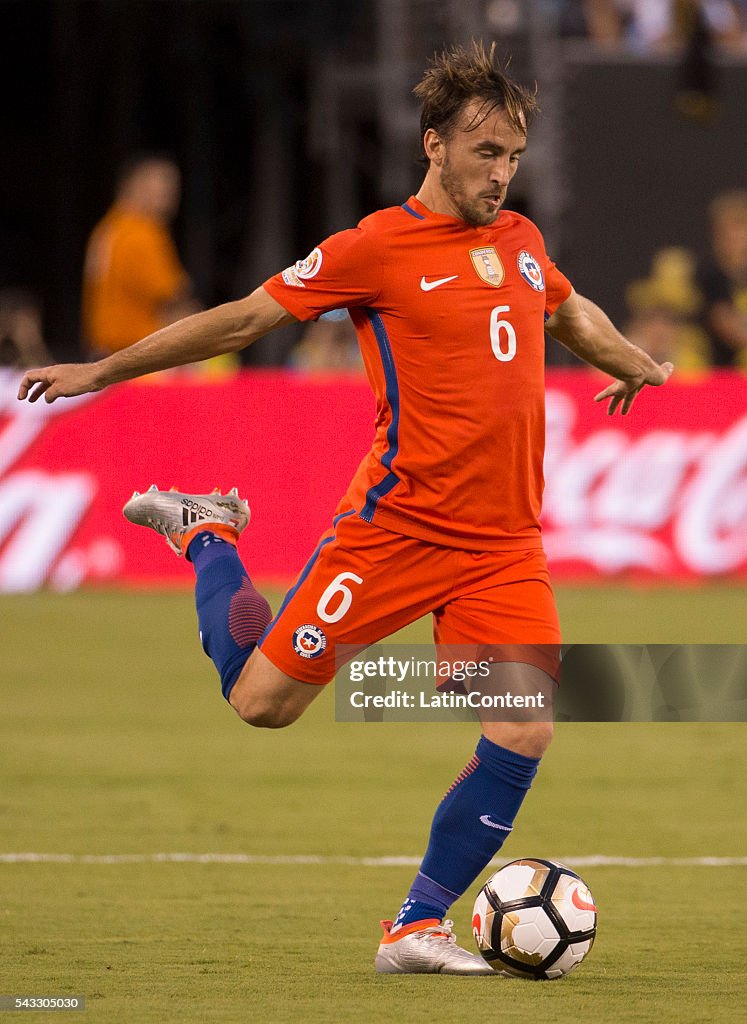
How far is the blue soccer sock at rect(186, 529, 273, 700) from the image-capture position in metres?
5.76

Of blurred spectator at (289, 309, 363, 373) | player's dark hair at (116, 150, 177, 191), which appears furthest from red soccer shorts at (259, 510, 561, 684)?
player's dark hair at (116, 150, 177, 191)

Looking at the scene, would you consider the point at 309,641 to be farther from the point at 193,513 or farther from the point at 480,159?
the point at 480,159

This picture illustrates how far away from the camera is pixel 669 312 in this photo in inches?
644

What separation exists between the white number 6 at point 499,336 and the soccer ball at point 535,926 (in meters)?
1.46

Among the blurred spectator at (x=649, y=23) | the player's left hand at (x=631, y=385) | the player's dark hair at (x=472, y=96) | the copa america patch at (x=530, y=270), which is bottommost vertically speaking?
the blurred spectator at (x=649, y=23)

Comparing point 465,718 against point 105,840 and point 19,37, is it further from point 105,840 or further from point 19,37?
point 19,37

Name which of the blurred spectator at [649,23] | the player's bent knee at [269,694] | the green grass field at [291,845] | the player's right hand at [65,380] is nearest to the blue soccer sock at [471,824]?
the green grass field at [291,845]

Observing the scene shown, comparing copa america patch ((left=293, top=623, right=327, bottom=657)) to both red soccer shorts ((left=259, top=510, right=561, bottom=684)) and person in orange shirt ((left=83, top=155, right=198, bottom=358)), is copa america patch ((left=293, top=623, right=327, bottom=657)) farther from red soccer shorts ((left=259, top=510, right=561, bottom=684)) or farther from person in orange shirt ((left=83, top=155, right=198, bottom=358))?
person in orange shirt ((left=83, top=155, right=198, bottom=358))

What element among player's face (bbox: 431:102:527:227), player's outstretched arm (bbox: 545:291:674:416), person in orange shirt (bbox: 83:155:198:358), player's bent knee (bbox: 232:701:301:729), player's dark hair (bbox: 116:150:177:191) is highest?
player's face (bbox: 431:102:527:227)

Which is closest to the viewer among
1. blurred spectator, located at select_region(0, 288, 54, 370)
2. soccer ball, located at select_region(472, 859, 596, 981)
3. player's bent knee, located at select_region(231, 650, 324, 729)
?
soccer ball, located at select_region(472, 859, 596, 981)

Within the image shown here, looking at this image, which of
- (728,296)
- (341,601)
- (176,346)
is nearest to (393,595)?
(341,601)

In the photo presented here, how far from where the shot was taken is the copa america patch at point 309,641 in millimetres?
5402

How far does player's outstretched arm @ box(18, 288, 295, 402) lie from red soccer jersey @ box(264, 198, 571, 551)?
0.08 metres

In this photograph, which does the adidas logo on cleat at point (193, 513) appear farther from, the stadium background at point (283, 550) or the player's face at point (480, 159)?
the player's face at point (480, 159)
